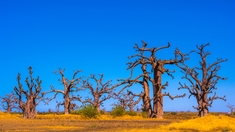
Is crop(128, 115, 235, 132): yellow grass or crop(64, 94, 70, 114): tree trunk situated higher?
crop(64, 94, 70, 114): tree trunk

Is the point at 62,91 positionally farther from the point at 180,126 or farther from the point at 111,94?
the point at 180,126

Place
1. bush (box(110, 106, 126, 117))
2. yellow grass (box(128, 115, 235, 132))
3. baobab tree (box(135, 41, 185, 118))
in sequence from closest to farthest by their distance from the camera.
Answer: yellow grass (box(128, 115, 235, 132)) < baobab tree (box(135, 41, 185, 118)) < bush (box(110, 106, 126, 117))

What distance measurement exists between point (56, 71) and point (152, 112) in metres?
28.5

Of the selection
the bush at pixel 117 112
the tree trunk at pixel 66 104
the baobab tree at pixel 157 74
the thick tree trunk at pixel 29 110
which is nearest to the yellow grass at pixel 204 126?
the baobab tree at pixel 157 74

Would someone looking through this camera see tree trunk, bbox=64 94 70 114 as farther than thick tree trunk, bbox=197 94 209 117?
Yes

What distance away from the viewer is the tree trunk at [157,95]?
38.7 meters

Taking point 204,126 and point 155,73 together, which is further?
point 155,73

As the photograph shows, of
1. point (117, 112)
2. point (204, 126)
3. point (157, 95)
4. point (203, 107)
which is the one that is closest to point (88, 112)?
point (117, 112)

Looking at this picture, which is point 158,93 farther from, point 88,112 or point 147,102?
point 88,112

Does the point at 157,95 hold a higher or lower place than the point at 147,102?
higher

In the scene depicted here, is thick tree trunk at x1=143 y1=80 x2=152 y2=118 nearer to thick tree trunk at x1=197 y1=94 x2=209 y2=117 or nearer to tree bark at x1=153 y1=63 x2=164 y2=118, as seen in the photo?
tree bark at x1=153 y1=63 x2=164 y2=118

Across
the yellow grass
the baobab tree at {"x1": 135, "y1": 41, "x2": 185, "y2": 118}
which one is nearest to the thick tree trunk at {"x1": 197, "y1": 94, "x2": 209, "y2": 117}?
the baobab tree at {"x1": 135, "y1": 41, "x2": 185, "y2": 118}

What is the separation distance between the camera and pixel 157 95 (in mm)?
38812

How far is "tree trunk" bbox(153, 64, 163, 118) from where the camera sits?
127ft
